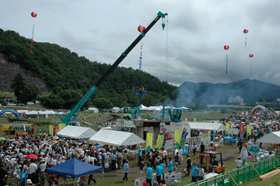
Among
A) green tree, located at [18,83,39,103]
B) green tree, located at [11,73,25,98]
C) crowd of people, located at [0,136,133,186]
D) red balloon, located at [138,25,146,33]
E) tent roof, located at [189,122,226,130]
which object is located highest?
red balloon, located at [138,25,146,33]

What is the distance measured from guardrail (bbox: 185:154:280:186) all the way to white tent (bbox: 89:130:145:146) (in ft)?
27.4

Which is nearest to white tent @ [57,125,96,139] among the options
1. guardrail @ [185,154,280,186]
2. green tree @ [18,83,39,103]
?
guardrail @ [185,154,280,186]

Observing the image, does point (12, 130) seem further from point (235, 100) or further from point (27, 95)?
point (235, 100)

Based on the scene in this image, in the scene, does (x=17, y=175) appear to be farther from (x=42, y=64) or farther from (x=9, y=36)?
(x=9, y=36)

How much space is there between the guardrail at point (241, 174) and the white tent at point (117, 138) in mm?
8366

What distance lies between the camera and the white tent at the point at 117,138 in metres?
17.5

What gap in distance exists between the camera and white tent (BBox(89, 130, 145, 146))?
17.5m

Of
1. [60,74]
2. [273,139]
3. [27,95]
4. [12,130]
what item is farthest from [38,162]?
[60,74]

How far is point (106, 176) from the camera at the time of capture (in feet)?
46.6

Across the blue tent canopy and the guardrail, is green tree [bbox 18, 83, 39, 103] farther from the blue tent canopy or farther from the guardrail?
the guardrail

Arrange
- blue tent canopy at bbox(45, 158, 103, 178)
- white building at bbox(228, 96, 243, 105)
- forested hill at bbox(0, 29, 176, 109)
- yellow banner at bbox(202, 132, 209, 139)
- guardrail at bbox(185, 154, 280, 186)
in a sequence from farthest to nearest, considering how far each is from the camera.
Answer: white building at bbox(228, 96, 243, 105), forested hill at bbox(0, 29, 176, 109), yellow banner at bbox(202, 132, 209, 139), guardrail at bbox(185, 154, 280, 186), blue tent canopy at bbox(45, 158, 103, 178)

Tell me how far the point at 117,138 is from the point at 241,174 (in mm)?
9493

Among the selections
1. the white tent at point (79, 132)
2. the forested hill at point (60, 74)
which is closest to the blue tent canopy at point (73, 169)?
the white tent at point (79, 132)

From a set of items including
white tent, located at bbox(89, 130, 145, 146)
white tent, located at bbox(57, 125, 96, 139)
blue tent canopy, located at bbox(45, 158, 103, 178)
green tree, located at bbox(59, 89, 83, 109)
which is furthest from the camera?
green tree, located at bbox(59, 89, 83, 109)
